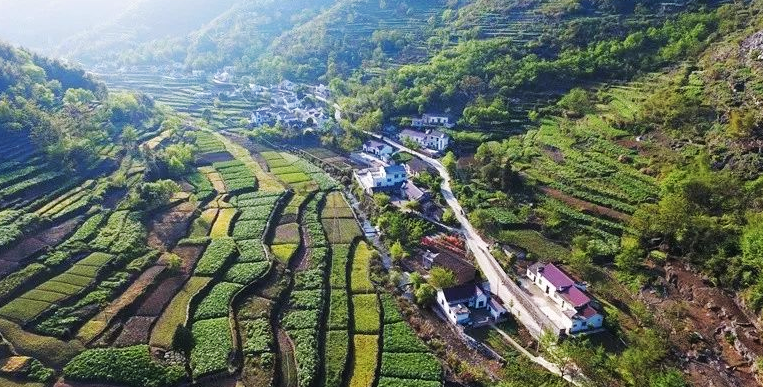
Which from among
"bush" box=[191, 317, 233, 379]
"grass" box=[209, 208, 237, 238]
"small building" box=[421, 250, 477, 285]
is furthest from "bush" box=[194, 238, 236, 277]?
"small building" box=[421, 250, 477, 285]

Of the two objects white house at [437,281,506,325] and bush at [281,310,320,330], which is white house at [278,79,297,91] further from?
white house at [437,281,506,325]

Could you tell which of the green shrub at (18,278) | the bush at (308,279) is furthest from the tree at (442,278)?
the green shrub at (18,278)

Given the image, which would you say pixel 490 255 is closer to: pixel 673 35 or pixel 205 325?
pixel 205 325

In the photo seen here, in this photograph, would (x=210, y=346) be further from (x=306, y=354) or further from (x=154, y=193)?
(x=154, y=193)

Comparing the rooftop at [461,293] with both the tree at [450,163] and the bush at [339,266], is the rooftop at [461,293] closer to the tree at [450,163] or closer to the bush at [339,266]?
the bush at [339,266]

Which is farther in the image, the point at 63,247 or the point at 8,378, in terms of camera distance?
the point at 63,247

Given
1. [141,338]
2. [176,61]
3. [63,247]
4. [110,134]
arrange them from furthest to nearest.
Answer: [176,61], [110,134], [63,247], [141,338]

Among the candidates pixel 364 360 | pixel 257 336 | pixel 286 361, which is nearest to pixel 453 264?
pixel 364 360

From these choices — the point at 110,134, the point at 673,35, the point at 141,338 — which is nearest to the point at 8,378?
the point at 141,338
